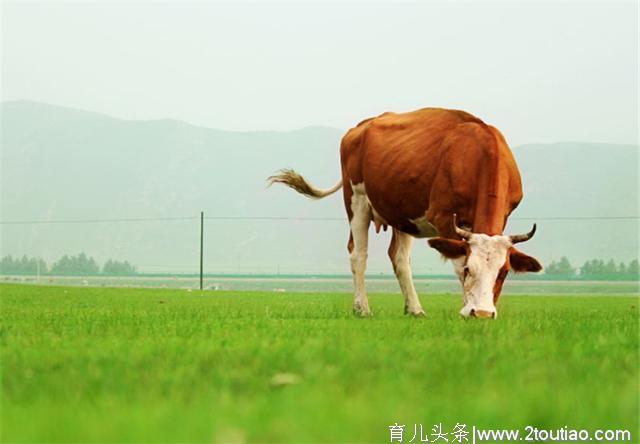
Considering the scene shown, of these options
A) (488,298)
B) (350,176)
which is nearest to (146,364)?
(488,298)

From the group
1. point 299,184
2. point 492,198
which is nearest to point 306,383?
point 492,198

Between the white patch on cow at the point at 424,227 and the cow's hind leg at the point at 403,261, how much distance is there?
81 cm

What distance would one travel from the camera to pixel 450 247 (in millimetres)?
10336

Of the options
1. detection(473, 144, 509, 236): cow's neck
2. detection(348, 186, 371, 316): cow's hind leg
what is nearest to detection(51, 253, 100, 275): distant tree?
detection(348, 186, 371, 316): cow's hind leg

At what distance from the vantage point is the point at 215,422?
317 centimetres

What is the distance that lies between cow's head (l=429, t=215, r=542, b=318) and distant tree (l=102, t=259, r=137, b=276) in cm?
6887

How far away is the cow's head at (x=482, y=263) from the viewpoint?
9.77 metres

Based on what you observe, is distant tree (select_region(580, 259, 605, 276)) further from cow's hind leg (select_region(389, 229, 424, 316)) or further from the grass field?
the grass field

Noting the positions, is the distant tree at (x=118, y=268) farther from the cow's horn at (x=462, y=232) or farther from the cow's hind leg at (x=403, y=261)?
Result: the cow's horn at (x=462, y=232)

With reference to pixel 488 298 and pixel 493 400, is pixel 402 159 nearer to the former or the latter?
pixel 488 298

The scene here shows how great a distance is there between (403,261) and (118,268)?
70.4m

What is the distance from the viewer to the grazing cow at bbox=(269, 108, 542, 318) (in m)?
10.1

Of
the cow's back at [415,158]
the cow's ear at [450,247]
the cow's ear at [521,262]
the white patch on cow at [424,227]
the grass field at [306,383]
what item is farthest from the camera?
the white patch on cow at [424,227]

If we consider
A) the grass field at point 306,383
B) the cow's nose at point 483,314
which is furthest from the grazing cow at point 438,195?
the grass field at point 306,383
